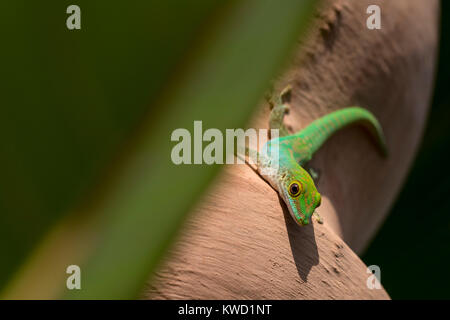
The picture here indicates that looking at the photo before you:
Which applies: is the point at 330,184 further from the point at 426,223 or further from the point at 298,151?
the point at 426,223

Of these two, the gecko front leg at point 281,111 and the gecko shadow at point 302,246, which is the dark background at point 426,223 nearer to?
the gecko front leg at point 281,111

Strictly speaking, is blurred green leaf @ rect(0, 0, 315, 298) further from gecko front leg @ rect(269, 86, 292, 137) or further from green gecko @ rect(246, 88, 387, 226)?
gecko front leg @ rect(269, 86, 292, 137)

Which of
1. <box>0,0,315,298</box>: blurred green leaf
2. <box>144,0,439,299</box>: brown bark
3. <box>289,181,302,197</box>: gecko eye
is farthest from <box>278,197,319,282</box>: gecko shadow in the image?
<box>0,0,315,298</box>: blurred green leaf

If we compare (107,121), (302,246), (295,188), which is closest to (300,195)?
(295,188)

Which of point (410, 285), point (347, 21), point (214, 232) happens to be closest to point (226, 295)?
point (214, 232)

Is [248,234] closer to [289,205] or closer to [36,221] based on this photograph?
[289,205]
